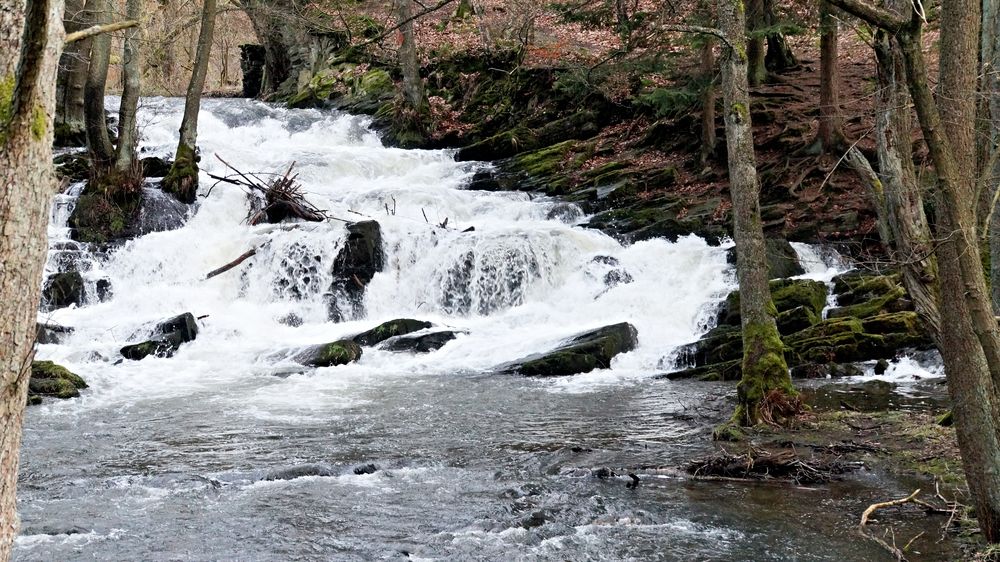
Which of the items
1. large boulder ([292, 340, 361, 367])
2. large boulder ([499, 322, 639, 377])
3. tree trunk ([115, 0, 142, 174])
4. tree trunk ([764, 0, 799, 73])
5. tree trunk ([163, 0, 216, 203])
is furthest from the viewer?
tree trunk ([764, 0, 799, 73])

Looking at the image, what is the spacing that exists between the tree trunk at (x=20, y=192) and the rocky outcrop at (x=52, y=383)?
32.0 feet

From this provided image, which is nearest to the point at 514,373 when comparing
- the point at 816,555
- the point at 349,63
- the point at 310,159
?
the point at 816,555

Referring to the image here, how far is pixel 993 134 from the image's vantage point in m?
8.34

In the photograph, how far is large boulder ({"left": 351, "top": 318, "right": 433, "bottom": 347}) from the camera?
602 inches

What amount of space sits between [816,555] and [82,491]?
5.87 meters

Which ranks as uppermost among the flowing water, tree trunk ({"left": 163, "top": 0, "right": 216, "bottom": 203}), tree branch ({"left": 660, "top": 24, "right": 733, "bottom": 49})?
tree trunk ({"left": 163, "top": 0, "right": 216, "bottom": 203})

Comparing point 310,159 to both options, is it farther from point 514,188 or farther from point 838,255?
point 838,255

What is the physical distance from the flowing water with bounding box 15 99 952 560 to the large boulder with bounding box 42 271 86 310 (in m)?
0.33

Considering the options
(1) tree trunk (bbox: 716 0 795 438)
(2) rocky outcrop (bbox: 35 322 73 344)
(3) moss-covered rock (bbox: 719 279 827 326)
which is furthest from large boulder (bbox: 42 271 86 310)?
(1) tree trunk (bbox: 716 0 795 438)

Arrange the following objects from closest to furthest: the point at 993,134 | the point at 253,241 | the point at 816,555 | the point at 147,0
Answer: the point at 816,555, the point at 993,134, the point at 253,241, the point at 147,0

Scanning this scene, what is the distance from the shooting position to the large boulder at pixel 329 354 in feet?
46.0

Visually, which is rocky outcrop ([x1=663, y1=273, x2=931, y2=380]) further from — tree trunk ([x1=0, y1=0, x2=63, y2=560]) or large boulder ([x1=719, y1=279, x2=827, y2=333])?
tree trunk ([x1=0, y1=0, x2=63, y2=560])

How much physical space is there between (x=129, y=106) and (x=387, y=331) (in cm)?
844

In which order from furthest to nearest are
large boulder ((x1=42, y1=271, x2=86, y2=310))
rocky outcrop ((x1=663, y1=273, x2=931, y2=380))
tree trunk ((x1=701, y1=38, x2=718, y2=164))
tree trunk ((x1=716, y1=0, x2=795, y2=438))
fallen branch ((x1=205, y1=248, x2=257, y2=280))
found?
tree trunk ((x1=701, y1=38, x2=718, y2=164)) < fallen branch ((x1=205, y1=248, x2=257, y2=280)) < large boulder ((x1=42, y1=271, x2=86, y2=310)) < rocky outcrop ((x1=663, y1=273, x2=931, y2=380)) < tree trunk ((x1=716, y1=0, x2=795, y2=438))
